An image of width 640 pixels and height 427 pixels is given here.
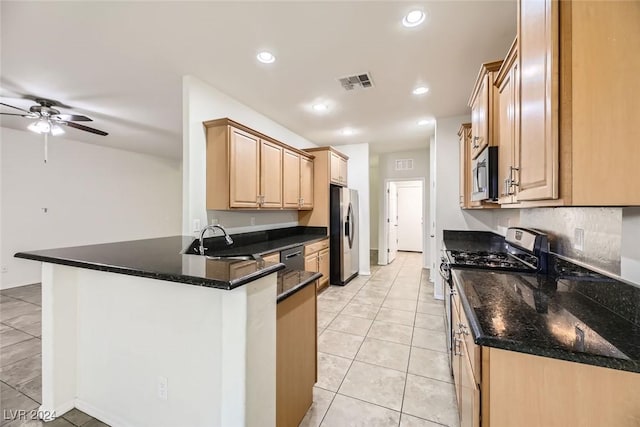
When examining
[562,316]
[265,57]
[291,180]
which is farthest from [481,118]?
[291,180]

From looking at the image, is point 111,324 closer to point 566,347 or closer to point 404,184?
point 566,347

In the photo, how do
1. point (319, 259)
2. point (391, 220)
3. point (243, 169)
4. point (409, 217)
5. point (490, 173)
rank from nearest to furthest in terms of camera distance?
point (490, 173)
point (243, 169)
point (319, 259)
point (391, 220)
point (409, 217)

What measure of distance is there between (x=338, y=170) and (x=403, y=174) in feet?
7.13

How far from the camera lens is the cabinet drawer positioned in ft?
13.0

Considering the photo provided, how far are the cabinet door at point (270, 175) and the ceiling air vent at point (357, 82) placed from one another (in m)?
1.25

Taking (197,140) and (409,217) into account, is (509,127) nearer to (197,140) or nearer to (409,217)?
(197,140)

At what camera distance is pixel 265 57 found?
7.75 feet

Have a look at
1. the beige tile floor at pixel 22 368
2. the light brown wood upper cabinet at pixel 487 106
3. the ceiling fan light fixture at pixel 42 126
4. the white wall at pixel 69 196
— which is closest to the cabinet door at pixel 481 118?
the light brown wood upper cabinet at pixel 487 106

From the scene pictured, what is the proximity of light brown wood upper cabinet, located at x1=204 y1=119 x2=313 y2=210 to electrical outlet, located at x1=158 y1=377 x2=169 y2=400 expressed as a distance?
1678mm

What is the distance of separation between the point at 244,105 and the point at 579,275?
142 inches

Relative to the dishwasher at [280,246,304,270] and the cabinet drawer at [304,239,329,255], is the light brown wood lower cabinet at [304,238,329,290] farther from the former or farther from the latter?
the dishwasher at [280,246,304,270]

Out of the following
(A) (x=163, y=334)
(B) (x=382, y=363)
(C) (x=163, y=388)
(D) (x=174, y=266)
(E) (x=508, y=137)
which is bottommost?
(B) (x=382, y=363)

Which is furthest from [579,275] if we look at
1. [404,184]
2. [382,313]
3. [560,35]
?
[404,184]

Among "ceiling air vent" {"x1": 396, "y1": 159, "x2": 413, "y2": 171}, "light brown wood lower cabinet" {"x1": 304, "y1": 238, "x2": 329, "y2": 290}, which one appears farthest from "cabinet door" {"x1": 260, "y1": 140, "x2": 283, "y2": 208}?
"ceiling air vent" {"x1": 396, "y1": 159, "x2": 413, "y2": 171}
